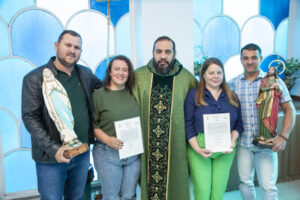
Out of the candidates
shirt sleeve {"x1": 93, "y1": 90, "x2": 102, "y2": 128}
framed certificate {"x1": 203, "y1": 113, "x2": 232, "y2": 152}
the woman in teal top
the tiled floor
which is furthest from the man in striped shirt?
shirt sleeve {"x1": 93, "y1": 90, "x2": 102, "y2": 128}

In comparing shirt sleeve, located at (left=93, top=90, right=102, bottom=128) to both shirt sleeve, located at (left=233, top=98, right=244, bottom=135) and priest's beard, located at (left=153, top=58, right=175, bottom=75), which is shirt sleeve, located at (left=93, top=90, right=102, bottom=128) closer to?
priest's beard, located at (left=153, top=58, right=175, bottom=75)

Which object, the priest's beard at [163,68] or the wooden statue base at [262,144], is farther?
the priest's beard at [163,68]

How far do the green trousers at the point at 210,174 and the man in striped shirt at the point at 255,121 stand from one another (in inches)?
9.6

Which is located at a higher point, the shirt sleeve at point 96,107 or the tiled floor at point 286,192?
the shirt sleeve at point 96,107

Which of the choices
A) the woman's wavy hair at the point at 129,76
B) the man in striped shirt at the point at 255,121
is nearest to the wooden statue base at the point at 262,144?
the man in striped shirt at the point at 255,121

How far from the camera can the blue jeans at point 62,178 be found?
1796 millimetres

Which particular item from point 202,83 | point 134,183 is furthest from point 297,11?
point 134,183

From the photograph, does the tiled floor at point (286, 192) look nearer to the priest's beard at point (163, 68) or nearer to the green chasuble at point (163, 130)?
the green chasuble at point (163, 130)

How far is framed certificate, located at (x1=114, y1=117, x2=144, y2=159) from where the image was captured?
1.82 meters

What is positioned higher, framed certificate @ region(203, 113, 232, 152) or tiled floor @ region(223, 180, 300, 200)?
framed certificate @ region(203, 113, 232, 152)

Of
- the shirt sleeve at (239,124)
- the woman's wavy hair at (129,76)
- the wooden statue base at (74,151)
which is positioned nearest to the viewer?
the wooden statue base at (74,151)

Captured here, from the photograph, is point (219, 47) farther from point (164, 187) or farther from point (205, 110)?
point (164, 187)

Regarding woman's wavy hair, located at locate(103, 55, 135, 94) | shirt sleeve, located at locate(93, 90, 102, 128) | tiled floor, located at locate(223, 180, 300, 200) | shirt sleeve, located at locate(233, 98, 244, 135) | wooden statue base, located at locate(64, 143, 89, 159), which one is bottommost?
tiled floor, located at locate(223, 180, 300, 200)

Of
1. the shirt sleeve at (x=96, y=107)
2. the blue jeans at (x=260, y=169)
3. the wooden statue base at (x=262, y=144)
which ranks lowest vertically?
the blue jeans at (x=260, y=169)
